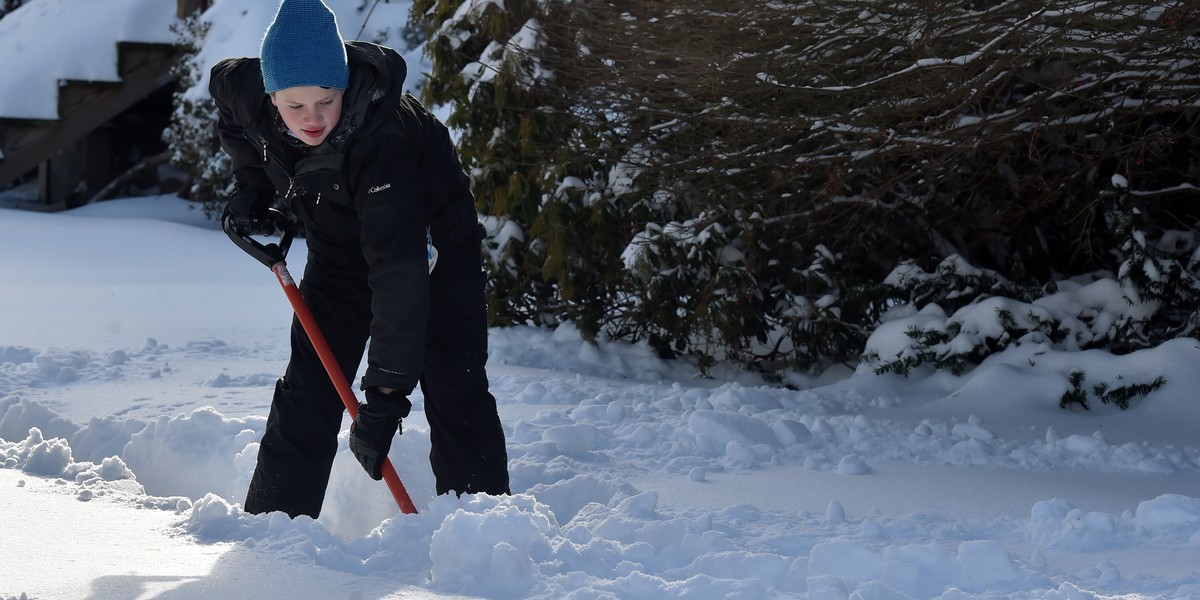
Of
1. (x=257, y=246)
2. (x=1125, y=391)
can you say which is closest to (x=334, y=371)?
(x=257, y=246)

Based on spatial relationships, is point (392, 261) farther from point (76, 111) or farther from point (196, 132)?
point (76, 111)

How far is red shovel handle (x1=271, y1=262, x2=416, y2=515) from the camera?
2930 millimetres

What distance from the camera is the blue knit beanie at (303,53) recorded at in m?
2.61

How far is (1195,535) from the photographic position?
111 inches

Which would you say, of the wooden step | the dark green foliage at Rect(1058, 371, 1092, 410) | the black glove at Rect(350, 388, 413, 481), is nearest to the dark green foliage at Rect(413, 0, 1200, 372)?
the dark green foliage at Rect(1058, 371, 1092, 410)

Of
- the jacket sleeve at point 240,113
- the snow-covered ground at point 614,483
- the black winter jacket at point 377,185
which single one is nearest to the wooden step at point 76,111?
the snow-covered ground at point 614,483

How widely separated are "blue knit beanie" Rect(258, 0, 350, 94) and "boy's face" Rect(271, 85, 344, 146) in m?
0.02

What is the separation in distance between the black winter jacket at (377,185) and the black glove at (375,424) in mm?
41

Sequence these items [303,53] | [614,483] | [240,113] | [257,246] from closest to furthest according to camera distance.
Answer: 1. [303,53]
2. [240,113]
3. [257,246]
4. [614,483]

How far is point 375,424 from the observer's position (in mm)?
2703

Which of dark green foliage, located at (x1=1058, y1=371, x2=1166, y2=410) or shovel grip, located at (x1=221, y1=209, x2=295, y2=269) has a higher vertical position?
shovel grip, located at (x1=221, y1=209, x2=295, y2=269)

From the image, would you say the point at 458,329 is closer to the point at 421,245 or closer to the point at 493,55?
the point at 421,245

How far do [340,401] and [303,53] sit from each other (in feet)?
3.30

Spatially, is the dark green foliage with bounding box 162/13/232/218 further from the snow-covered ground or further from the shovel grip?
the shovel grip
